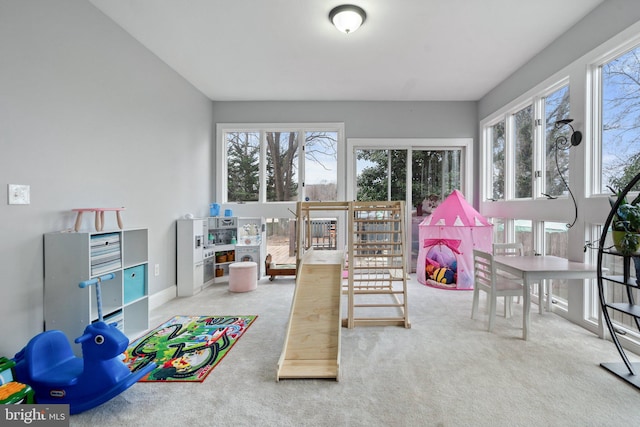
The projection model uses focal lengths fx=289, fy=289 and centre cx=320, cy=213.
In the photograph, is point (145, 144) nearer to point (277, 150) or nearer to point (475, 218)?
point (277, 150)

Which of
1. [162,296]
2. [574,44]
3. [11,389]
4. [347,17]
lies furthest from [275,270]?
[574,44]

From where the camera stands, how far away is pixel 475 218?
14.1 feet

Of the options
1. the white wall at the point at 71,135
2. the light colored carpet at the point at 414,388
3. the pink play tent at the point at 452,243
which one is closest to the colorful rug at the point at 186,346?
the light colored carpet at the point at 414,388

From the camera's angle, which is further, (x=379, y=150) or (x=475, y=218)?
(x=379, y=150)

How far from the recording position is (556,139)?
330cm

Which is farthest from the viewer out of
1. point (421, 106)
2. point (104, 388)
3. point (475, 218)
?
point (421, 106)

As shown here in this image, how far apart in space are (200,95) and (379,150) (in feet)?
10.4

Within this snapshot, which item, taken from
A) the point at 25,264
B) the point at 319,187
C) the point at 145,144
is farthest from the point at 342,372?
the point at 319,187

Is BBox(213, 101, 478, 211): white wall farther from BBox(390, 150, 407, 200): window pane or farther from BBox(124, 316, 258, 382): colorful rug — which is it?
BBox(124, 316, 258, 382): colorful rug

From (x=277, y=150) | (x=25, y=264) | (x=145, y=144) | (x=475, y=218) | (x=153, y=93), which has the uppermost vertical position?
(x=153, y=93)

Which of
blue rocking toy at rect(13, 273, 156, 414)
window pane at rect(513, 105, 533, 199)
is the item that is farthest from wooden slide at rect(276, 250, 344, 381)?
window pane at rect(513, 105, 533, 199)

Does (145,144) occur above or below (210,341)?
above

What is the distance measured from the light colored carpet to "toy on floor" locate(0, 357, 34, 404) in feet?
1.02

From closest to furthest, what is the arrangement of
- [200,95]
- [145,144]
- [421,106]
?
[145,144] → [200,95] → [421,106]
